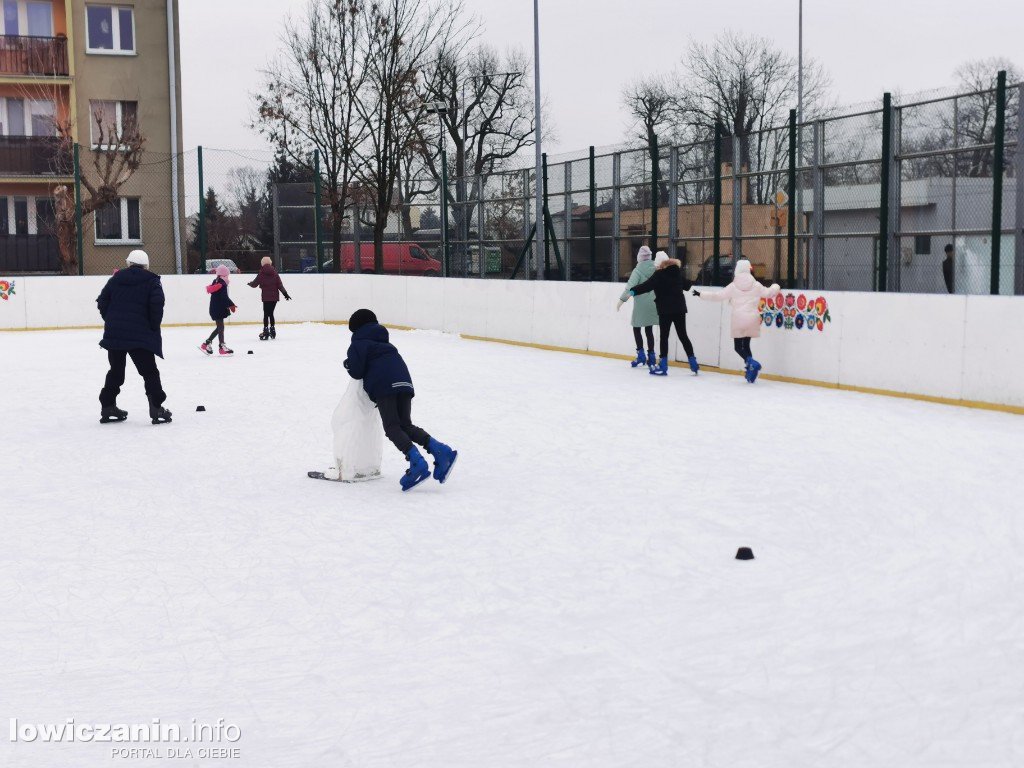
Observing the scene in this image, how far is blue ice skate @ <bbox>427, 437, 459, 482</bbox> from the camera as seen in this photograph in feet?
26.1

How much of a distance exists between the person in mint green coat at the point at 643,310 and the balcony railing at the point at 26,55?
87.3 feet

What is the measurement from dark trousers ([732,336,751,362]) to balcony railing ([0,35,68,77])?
28767 mm

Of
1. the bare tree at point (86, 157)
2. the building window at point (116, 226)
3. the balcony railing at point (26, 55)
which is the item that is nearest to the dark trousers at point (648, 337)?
the bare tree at point (86, 157)

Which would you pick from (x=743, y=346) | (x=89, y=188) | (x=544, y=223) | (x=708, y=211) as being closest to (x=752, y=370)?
(x=743, y=346)

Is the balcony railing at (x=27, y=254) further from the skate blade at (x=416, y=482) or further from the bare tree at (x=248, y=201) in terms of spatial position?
the skate blade at (x=416, y=482)

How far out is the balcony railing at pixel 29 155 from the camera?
35.8 metres

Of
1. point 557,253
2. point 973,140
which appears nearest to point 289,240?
point 557,253

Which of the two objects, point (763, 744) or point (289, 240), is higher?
point (289, 240)

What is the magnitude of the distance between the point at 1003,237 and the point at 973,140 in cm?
111

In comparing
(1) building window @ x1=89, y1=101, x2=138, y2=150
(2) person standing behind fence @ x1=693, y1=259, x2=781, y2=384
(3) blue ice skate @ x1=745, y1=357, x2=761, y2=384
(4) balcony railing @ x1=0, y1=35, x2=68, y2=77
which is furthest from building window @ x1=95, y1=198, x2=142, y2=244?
(3) blue ice skate @ x1=745, y1=357, x2=761, y2=384

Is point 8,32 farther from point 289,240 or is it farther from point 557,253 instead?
point 557,253

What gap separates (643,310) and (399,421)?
8134mm

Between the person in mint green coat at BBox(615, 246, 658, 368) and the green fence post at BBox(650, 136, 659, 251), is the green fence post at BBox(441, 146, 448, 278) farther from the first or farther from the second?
the person in mint green coat at BBox(615, 246, 658, 368)

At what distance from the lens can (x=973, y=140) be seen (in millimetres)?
13555
